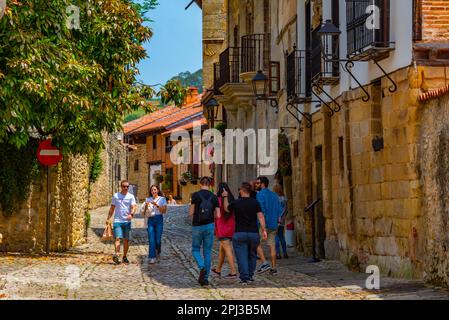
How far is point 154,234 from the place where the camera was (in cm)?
2062

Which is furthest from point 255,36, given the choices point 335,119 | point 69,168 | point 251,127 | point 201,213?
point 201,213

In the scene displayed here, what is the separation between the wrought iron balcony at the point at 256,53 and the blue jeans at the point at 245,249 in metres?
13.9

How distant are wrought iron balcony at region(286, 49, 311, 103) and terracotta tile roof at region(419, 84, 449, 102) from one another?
7577mm

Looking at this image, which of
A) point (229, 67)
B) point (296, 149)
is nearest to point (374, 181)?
point (296, 149)

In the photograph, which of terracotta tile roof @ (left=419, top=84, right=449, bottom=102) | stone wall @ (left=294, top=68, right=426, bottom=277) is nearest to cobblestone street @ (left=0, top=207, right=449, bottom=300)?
stone wall @ (left=294, top=68, right=426, bottom=277)

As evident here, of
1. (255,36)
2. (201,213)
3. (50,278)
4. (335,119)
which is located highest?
(255,36)

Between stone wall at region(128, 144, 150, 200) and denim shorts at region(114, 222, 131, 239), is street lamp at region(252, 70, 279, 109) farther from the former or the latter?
stone wall at region(128, 144, 150, 200)

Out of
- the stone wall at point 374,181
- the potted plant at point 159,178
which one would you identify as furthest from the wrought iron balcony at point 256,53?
the potted plant at point 159,178

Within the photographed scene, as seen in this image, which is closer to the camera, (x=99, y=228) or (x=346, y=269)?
(x=346, y=269)

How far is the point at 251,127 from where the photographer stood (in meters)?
32.9

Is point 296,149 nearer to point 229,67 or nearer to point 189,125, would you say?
point 229,67
